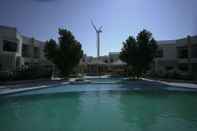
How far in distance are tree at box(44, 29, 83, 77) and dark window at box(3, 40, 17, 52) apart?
3.98m

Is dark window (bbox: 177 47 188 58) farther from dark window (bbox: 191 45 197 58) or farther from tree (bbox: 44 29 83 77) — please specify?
tree (bbox: 44 29 83 77)

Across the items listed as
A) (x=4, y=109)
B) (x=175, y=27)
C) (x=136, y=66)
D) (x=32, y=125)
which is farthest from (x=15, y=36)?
(x=32, y=125)

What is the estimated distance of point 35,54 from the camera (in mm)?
36062

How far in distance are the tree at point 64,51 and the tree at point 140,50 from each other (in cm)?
599

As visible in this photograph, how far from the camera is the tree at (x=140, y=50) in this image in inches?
1064

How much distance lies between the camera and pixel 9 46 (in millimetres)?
26859

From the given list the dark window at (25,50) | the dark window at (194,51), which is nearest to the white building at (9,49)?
the dark window at (25,50)

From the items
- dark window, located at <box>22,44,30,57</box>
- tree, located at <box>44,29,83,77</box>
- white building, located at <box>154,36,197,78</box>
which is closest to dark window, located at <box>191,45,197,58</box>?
white building, located at <box>154,36,197,78</box>

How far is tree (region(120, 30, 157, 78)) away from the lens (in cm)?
2702

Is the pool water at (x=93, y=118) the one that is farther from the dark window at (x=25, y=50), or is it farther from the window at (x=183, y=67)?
the window at (x=183, y=67)

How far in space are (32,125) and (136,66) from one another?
20.9m

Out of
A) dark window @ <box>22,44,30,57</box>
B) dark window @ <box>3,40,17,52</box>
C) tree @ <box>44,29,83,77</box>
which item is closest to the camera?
dark window @ <box>3,40,17,52</box>

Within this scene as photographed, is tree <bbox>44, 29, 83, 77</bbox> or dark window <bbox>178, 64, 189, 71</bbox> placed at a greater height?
tree <bbox>44, 29, 83, 77</bbox>

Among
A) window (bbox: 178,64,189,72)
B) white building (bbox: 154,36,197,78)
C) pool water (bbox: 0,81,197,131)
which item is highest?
white building (bbox: 154,36,197,78)
